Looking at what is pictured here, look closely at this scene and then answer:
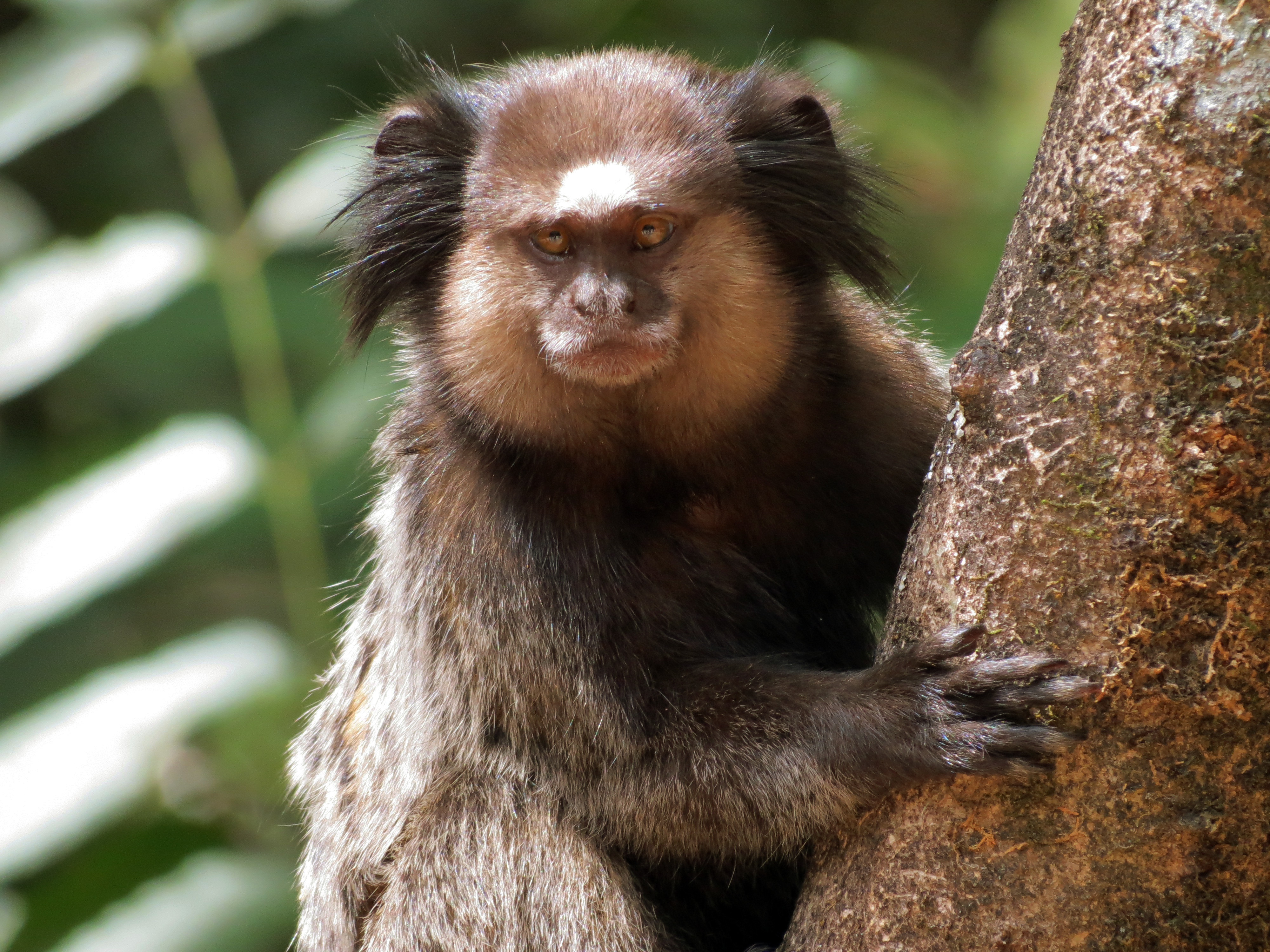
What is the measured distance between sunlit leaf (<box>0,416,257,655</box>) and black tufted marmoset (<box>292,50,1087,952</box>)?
1.19 m

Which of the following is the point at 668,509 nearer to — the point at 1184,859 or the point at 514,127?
the point at 514,127

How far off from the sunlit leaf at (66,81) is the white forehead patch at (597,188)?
2.78 m

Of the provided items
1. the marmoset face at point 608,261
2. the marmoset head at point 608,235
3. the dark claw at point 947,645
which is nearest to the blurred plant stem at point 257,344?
the marmoset head at point 608,235

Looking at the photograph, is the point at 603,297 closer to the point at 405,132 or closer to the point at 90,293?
the point at 405,132

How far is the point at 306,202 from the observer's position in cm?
495

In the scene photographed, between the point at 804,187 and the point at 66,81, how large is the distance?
3.22 meters

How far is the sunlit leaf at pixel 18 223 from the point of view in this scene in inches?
261

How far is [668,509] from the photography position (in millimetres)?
3236

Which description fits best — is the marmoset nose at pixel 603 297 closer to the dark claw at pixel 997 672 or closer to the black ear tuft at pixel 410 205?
the black ear tuft at pixel 410 205

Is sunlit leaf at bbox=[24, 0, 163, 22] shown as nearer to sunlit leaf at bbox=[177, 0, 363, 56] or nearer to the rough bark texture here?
sunlit leaf at bbox=[177, 0, 363, 56]

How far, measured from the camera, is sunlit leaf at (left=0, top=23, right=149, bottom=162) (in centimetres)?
512

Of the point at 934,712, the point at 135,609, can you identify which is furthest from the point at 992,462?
the point at 135,609

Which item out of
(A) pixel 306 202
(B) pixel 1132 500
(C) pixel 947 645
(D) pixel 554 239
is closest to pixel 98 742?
(A) pixel 306 202

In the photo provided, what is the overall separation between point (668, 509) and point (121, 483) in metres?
2.25
